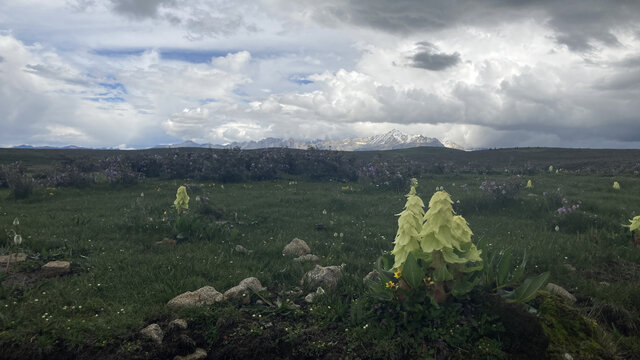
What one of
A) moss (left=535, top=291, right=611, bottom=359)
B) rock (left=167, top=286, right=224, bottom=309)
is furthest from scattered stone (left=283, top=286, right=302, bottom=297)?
moss (left=535, top=291, right=611, bottom=359)

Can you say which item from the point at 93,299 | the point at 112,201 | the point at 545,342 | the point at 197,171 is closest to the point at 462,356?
the point at 545,342

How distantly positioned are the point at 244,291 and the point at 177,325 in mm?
1081

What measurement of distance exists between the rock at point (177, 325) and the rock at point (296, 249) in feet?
10.6

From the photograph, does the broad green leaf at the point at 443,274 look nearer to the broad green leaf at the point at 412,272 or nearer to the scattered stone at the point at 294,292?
the broad green leaf at the point at 412,272

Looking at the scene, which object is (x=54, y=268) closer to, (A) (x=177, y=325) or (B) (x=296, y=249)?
(A) (x=177, y=325)

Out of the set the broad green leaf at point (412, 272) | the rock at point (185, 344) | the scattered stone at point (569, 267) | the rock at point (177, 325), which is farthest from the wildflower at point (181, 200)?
the scattered stone at point (569, 267)

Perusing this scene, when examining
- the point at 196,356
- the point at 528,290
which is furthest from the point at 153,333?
the point at 528,290

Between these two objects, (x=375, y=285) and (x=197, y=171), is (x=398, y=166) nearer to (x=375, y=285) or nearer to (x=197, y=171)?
(x=197, y=171)

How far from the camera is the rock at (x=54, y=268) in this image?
20.8ft

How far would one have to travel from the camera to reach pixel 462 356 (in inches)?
159

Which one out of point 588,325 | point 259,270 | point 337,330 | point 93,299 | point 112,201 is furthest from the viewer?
point 112,201

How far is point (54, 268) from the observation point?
21.1 ft

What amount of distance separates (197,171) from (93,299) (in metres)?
16.4

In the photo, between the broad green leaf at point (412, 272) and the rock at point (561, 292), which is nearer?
the broad green leaf at point (412, 272)
